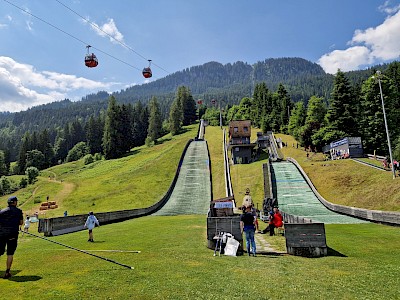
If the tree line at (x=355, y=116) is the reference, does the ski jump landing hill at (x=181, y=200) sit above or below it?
below

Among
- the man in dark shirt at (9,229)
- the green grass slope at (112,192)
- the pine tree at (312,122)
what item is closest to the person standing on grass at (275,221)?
the man in dark shirt at (9,229)

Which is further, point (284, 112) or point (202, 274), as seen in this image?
point (284, 112)

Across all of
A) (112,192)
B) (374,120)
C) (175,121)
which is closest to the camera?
(112,192)

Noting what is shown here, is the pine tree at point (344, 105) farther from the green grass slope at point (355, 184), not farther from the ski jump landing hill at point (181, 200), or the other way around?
the ski jump landing hill at point (181, 200)

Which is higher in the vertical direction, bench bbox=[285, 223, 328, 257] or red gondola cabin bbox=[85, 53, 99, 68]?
red gondola cabin bbox=[85, 53, 99, 68]

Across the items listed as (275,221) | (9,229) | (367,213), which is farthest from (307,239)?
(367,213)

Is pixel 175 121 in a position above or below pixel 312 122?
above

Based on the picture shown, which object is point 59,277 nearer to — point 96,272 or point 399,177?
point 96,272

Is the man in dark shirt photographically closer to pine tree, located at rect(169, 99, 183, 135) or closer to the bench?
the bench

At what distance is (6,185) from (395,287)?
93.0m

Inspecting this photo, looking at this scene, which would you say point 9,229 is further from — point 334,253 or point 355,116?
point 355,116

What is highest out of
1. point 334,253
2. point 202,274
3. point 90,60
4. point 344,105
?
point 344,105

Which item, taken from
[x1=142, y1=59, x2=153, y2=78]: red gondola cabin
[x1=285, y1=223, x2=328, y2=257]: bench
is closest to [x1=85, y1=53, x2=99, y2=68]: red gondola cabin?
[x1=142, y1=59, x2=153, y2=78]: red gondola cabin

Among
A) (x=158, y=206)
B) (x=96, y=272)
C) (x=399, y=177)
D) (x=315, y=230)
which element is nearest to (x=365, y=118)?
(x=399, y=177)
